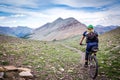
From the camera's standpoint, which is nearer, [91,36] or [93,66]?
[93,66]

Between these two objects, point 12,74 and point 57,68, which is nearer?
point 12,74

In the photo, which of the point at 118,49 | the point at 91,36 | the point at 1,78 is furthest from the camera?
the point at 118,49

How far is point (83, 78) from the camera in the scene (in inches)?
428

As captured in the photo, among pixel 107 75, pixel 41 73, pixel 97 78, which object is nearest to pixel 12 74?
pixel 41 73

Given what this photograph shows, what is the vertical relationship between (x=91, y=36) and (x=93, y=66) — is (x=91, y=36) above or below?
above

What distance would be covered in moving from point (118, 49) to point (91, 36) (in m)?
9.59

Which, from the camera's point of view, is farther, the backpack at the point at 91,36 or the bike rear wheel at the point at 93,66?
the backpack at the point at 91,36

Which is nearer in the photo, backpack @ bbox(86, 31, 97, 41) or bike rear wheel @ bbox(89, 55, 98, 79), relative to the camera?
bike rear wheel @ bbox(89, 55, 98, 79)

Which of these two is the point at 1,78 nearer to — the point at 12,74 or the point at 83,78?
the point at 12,74

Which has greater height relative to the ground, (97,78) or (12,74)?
(12,74)

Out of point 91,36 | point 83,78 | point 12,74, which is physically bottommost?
point 83,78

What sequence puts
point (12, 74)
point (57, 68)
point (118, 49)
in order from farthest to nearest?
point (118, 49) → point (57, 68) → point (12, 74)

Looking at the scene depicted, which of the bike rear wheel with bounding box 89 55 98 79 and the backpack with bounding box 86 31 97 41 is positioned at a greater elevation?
the backpack with bounding box 86 31 97 41

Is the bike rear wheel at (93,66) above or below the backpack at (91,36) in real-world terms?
below
